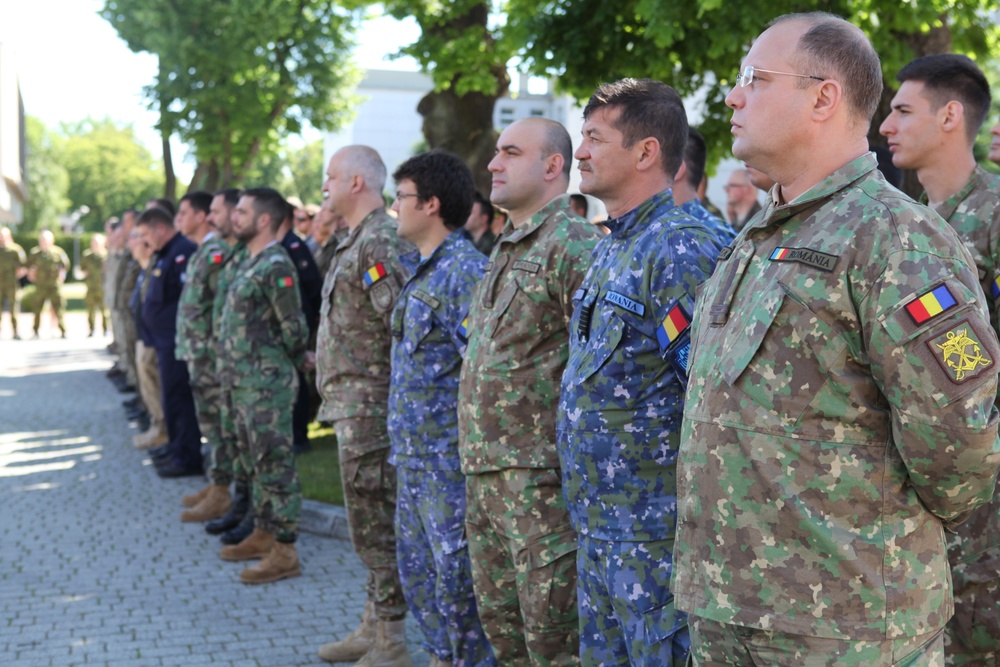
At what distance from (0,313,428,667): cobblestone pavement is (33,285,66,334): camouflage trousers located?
44.2 feet

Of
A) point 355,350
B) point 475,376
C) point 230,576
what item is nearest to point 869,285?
point 475,376

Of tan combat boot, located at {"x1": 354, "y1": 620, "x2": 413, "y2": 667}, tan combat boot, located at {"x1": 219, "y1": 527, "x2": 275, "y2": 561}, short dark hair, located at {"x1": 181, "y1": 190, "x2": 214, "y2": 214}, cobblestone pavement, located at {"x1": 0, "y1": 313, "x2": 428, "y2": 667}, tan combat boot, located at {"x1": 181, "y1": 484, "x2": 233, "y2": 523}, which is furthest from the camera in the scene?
short dark hair, located at {"x1": 181, "y1": 190, "x2": 214, "y2": 214}

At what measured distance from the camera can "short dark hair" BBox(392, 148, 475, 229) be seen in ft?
16.0

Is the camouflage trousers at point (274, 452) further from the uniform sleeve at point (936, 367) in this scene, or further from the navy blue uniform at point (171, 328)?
the uniform sleeve at point (936, 367)

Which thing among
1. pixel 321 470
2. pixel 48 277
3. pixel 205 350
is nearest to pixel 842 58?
pixel 205 350

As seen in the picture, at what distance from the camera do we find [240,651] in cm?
543

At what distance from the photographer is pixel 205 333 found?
8.37 meters

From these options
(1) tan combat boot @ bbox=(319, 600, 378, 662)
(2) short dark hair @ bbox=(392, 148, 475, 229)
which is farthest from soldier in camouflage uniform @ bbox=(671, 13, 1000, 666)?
(1) tan combat boot @ bbox=(319, 600, 378, 662)

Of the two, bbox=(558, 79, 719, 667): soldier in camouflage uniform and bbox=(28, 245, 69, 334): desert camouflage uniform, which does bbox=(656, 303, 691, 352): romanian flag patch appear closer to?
bbox=(558, 79, 719, 667): soldier in camouflage uniform

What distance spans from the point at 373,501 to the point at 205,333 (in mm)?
3544

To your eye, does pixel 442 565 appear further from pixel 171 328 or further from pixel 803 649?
pixel 171 328

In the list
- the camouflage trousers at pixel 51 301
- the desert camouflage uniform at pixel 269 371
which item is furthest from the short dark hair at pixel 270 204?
the camouflage trousers at pixel 51 301

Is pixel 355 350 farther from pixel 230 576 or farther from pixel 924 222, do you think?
pixel 924 222

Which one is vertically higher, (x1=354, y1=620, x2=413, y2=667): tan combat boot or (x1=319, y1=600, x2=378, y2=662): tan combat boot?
(x1=354, y1=620, x2=413, y2=667): tan combat boot
